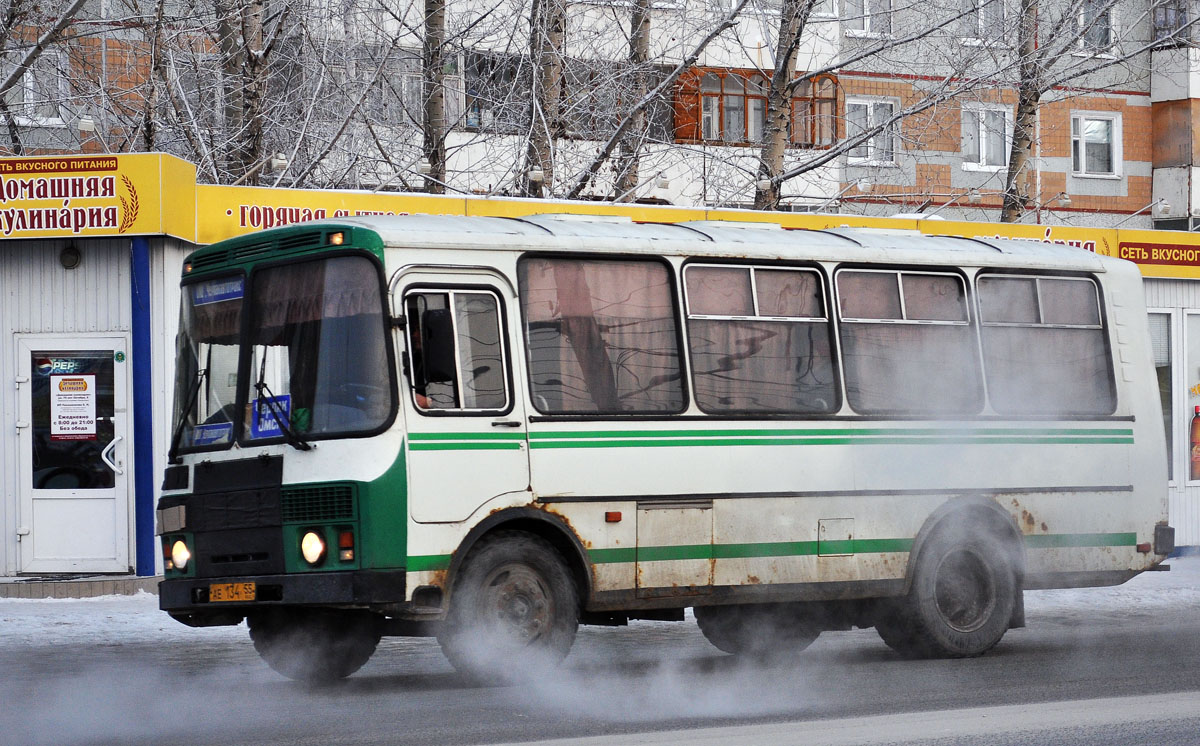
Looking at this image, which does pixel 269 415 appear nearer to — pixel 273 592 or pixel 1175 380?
pixel 273 592

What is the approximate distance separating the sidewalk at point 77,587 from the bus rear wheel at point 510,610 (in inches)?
270

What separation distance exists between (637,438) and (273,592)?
7.53 feet

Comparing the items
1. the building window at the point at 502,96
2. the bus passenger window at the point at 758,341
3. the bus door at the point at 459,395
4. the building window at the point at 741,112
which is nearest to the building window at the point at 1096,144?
the building window at the point at 741,112

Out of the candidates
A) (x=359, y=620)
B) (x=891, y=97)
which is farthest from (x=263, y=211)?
(x=891, y=97)

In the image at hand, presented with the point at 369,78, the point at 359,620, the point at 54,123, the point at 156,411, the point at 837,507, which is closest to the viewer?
the point at 359,620

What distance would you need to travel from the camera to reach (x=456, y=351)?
9734 mm

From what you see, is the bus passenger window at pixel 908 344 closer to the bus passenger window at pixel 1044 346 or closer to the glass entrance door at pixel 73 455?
the bus passenger window at pixel 1044 346

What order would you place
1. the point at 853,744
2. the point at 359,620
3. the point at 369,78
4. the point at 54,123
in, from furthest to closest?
1. the point at 54,123
2. the point at 369,78
3. the point at 359,620
4. the point at 853,744

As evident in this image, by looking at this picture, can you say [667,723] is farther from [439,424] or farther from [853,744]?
[439,424]

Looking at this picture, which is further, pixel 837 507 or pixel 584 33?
pixel 584 33

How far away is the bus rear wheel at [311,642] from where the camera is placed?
1039 centimetres

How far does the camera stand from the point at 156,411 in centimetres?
1623

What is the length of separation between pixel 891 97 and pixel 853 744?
30.2m

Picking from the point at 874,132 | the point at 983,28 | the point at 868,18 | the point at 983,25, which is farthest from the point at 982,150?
the point at 874,132
